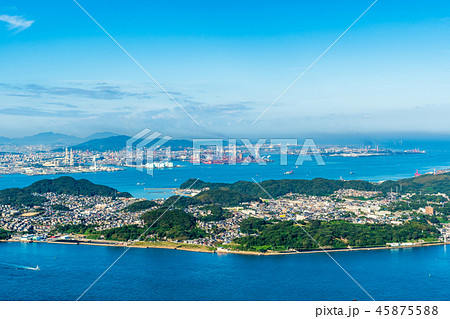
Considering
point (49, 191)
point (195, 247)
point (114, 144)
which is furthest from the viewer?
point (114, 144)

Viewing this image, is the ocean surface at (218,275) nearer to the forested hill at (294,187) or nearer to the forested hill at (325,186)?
the forested hill at (294,187)

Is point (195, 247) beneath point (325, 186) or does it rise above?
beneath

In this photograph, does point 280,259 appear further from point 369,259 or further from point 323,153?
point 323,153

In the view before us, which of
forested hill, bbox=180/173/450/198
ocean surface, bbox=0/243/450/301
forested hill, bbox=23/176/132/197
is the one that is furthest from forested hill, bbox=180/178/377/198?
ocean surface, bbox=0/243/450/301

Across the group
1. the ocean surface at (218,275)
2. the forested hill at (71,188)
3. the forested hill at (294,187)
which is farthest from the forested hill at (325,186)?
the ocean surface at (218,275)

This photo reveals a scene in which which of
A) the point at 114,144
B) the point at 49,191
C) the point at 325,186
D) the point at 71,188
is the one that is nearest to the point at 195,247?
the point at 325,186

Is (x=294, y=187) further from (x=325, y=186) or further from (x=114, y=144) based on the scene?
(x=114, y=144)

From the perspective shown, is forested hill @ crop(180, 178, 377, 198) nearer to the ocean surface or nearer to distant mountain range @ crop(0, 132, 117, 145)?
the ocean surface
